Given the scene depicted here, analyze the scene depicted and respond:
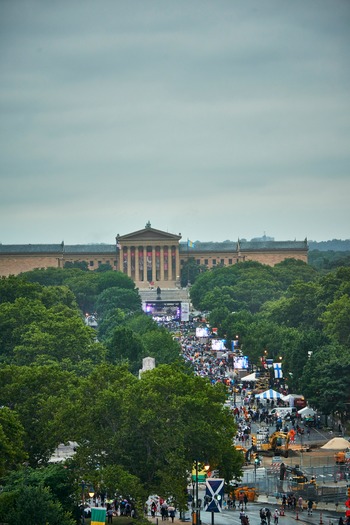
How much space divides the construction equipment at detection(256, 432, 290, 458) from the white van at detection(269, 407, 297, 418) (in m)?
11.8

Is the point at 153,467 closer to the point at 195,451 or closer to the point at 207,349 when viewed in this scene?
the point at 195,451

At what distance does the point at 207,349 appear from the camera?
520 feet

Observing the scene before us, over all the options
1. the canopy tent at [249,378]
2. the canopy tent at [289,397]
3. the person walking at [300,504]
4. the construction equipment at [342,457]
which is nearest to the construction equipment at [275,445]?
the construction equipment at [342,457]

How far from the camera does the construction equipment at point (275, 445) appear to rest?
90500 mm

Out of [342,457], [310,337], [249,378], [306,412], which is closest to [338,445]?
[342,457]

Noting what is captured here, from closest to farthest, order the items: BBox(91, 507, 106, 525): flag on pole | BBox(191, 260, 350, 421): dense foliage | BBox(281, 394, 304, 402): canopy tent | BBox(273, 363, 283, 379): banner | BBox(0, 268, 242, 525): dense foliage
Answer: BBox(91, 507, 106, 525): flag on pole < BBox(0, 268, 242, 525): dense foliage < BBox(191, 260, 350, 421): dense foliage < BBox(281, 394, 304, 402): canopy tent < BBox(273, 363, 283, 379): banner

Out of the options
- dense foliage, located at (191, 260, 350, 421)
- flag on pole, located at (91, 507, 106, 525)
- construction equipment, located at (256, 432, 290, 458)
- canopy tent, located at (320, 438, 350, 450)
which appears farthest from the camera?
dense foliage, located at (191, 260, 350, 421)

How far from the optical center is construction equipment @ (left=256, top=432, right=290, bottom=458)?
297ft

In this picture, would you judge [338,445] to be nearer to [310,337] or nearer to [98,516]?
[98,516]

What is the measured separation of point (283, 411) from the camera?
107125 millimetres

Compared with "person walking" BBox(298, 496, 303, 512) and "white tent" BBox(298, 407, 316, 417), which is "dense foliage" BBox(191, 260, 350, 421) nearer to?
"white tent" BBox(298, 407, 316, 417)

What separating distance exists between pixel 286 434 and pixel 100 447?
24.2 meters

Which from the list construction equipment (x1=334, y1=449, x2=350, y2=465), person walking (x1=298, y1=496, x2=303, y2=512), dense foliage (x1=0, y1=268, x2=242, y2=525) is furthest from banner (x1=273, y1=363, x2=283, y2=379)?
person walking (x1=298, y1=496, x2=303, y2=512)

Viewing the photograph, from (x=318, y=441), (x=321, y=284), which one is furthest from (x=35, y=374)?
(x=321, y=284)
